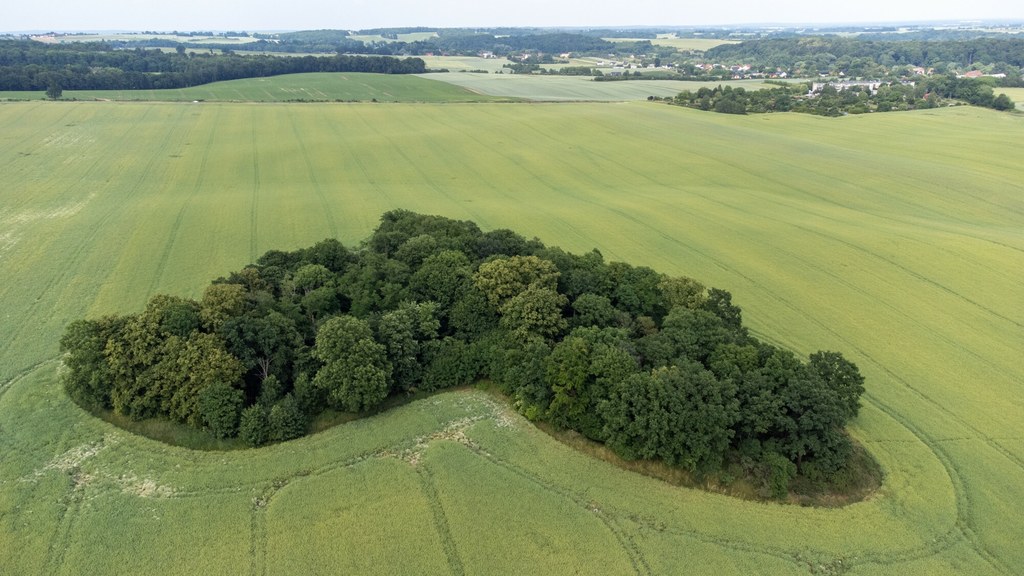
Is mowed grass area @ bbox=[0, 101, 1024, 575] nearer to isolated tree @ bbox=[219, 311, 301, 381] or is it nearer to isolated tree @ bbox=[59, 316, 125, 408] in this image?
isolated tree @ bbox=[59, 316, 125, 408]

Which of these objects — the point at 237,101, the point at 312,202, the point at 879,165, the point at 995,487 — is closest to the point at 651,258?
the point at 995,487

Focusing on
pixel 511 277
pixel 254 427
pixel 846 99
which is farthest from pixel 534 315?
pixel 846 99

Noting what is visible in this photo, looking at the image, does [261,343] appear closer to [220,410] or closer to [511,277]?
[220,410]

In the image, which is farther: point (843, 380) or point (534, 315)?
point (534, 315)

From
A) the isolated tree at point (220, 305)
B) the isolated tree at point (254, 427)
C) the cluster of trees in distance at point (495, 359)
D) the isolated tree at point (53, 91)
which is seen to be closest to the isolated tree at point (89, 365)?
the cluster of trees in distance at point (495, 359)

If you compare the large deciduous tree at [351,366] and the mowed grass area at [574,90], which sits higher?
the mowed grass area at [574,90]

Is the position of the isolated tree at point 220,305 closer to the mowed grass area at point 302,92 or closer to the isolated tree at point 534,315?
the isolated tree at point 534,315
